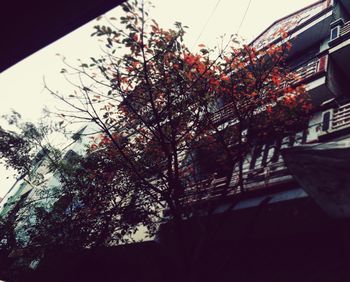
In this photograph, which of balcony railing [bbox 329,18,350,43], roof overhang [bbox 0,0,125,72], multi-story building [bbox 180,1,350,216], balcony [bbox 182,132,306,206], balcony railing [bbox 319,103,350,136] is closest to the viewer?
roof overhang [bbox 0,0,125,72]

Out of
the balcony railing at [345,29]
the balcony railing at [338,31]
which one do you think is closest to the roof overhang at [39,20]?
the balcony railing at [338,31]

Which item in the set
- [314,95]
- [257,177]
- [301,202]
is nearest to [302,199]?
[301,202]

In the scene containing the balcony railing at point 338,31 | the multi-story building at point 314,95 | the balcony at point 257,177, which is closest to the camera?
the multi-story building at point 314,95

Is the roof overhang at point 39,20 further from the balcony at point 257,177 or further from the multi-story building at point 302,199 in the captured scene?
the balcony at point 257,177

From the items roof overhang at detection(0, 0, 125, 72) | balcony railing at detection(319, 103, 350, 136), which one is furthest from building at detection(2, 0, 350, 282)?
roof overhang at detection(0, 0, 125, 72)

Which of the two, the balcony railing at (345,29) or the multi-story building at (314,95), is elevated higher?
the balcony railing at (345,29)

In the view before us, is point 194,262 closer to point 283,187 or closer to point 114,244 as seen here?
point 283,187

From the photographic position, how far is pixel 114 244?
1114 centimetres

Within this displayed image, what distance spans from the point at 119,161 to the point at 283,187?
586 centimetres

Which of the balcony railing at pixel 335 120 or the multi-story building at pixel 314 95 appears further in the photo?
the multi-story building at pixel 314 95

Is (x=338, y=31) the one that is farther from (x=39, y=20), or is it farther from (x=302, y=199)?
(x=39, y=20)

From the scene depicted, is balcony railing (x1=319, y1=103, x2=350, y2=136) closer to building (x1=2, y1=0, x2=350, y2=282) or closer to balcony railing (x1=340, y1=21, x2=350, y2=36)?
building (x1=2, y1=0, x2=350, y2=282)

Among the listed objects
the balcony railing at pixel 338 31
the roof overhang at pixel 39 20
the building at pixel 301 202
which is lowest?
the building at pixel 301 202

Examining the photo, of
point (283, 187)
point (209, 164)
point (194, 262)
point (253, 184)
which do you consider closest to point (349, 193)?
point (283, 187)
